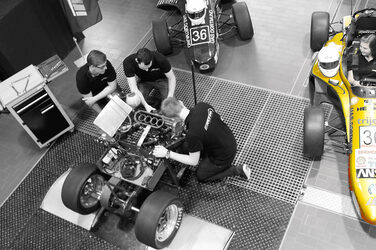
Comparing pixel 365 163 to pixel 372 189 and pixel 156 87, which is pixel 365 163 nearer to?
pixel 372 189

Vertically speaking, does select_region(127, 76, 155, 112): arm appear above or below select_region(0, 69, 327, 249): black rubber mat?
above

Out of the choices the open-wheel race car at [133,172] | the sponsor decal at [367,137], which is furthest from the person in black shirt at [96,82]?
the sponsor decal at [367,137]

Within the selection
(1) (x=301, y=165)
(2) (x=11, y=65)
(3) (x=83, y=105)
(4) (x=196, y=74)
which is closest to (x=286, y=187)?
(1) (x=301, y=165)

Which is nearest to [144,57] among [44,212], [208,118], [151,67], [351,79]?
[151,67]

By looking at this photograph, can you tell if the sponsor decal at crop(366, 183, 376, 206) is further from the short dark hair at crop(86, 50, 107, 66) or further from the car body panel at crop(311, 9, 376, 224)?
the short dark hair at crop(86, 50, 107, 66)

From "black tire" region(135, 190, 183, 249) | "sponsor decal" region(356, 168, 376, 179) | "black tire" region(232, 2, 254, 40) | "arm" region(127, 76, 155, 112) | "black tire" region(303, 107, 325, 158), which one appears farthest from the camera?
"black tire" region(232, 2, 254, 40)

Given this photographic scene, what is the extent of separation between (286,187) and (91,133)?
9.56ft

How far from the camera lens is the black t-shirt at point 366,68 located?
462 cm

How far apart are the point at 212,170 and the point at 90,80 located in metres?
2.07

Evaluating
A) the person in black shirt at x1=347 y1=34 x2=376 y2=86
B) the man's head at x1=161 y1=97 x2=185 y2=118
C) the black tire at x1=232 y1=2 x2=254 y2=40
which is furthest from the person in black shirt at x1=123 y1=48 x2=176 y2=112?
the person in black shirt at x1=347 y1=34 x2=376 y2=86

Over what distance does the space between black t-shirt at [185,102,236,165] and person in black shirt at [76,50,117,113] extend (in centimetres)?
162

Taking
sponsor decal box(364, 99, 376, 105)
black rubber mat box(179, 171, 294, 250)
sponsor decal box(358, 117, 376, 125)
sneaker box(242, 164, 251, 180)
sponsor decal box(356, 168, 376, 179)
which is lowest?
black rubber mat box(179, 171, 294, 250)

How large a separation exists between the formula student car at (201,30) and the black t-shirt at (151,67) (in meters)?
0.88

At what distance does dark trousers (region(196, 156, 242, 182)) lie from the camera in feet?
15.3
